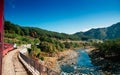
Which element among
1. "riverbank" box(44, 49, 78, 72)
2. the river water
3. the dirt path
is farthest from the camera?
"riverbank" box(44, 49, 78, 72)

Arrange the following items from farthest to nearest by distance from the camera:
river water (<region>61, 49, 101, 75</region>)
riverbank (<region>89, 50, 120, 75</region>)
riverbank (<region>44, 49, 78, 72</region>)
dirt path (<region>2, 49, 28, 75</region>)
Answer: riverbank (<region>44, 49, 78, 72</region>) → riverbank (<region>89, 50, 120, 75</region>) → river water (<region>61, 49, 101, 75</region>) → dirt path (<region>2, 49, 28, 75</region>)

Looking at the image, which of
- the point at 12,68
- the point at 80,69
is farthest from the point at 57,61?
the point at 12,68

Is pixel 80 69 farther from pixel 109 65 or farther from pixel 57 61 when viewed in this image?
pixel 57 61

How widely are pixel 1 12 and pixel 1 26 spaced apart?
423mm

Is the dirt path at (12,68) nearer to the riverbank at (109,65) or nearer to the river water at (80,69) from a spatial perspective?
the river water at (80,69)

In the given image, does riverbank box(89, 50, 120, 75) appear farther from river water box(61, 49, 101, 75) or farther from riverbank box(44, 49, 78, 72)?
riverbank box(44, 49, 78, 72)

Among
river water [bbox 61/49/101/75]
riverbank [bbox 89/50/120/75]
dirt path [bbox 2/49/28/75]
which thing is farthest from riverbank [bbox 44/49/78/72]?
dirt path [bbox 2/49/28/75]

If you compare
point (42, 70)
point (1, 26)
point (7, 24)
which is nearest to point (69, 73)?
point (42, 70)

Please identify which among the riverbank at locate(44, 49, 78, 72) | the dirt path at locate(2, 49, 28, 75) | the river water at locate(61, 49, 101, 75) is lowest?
the river water at locate(61, 49, 101, 75)

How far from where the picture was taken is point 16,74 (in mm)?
23000

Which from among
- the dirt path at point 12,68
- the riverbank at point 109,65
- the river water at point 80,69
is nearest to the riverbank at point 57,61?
the river water at point 80,69

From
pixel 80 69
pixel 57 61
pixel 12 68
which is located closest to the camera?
pixel 12 68

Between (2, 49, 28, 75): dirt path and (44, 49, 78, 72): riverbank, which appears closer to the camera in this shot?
(2, 49, 28, 75): dirt path

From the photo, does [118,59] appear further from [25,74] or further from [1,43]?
[1,43]
